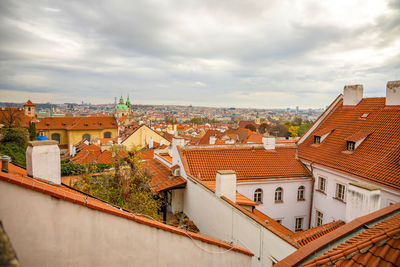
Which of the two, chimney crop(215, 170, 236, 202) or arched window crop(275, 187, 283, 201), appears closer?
chimney crop(215, 170, 236, 202)

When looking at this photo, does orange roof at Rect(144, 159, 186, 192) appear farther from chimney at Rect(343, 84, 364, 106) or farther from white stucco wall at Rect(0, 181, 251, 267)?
chimney at Rect(343, 84, 364, 106)

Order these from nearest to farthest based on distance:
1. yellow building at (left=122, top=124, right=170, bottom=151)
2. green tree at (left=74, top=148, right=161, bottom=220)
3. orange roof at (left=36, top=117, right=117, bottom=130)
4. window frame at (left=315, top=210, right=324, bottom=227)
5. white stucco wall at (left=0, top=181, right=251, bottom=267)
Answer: white stucco wall at (left=0, top=181, right=251, bottom=267) < green tree at (left=74, top=148, right=161, bottom=220) < window frame at (left=315, top=210, right=324, bottom=227) < yellow building at (left=122, top=124, right=170, bottom=151) < orange roof at (left=36, top=117, right=117, bottom=130)

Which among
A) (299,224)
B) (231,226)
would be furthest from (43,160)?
(299,224)

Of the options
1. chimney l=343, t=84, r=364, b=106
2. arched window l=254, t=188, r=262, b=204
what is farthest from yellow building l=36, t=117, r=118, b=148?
chimney l=343, t=84, r=364, b=106

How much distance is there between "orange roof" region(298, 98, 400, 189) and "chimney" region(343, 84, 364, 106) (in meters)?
0.39

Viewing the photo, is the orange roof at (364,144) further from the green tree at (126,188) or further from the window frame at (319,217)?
the green tree at (126,188)

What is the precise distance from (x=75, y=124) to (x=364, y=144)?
72.6 metres

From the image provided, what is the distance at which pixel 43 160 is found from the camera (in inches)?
277

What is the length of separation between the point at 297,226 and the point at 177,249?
1431 centimetres

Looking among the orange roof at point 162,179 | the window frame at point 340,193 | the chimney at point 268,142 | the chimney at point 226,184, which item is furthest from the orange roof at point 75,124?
the chimney at point 226,184

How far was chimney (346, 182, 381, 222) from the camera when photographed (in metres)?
8.81

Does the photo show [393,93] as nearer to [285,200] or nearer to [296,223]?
[285,200]

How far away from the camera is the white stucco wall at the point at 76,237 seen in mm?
4340

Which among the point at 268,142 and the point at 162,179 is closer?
the point at 162,179
